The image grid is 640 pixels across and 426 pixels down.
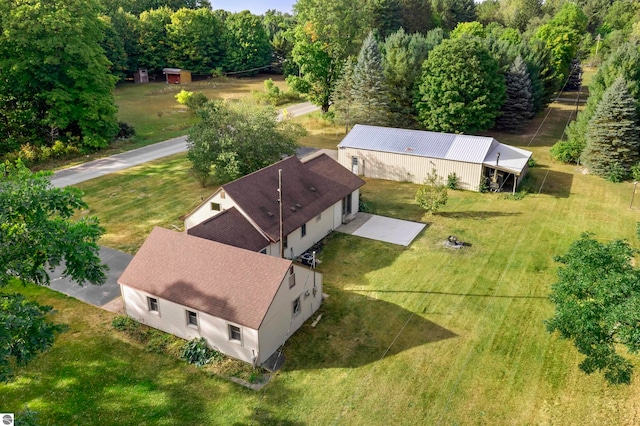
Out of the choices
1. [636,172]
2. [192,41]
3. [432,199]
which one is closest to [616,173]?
[636,172]

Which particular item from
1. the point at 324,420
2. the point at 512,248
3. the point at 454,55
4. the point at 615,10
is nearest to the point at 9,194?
the point at 324,420

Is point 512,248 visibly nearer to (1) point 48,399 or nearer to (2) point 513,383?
(2) point 513,383

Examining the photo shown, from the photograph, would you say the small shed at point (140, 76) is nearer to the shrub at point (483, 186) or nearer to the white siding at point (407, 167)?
the white siding at point (407, 167)

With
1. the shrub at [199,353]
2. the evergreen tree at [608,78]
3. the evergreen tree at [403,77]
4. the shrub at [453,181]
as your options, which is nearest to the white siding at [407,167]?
the shrub at [453,181]

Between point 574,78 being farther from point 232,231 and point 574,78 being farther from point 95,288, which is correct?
point 95,288

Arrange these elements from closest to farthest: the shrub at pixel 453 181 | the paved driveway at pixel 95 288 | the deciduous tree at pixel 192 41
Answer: the paved driveway at pixel 95 288, the shrub at pixel 453 181, the deciduous tree at pixel 192 41
